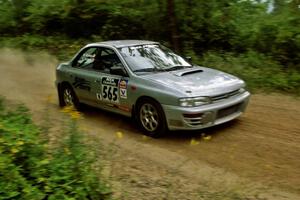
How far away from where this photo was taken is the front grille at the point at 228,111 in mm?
7434

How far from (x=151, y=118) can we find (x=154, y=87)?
55cm

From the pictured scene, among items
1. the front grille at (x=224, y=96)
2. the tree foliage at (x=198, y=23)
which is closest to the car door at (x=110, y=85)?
the front grille at (x=224, y=96)

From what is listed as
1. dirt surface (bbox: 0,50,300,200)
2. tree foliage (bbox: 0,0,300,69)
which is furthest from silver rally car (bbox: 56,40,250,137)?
tree foliage (bbox: 0,0,300,69)

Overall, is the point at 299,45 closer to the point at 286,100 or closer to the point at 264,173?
the point at 286,100

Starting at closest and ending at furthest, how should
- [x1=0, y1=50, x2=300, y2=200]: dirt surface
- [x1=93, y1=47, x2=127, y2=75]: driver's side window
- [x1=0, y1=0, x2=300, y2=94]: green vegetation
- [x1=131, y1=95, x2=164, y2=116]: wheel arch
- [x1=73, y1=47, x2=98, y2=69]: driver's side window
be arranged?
[x1=0, y1=50, x2=300, y2=200]: dirt surface
[x1=131, y1=95, x2=164, y2=116]: wheel arch
[x1=93, y1=47, x2=127, y2=75]: driver's side window
[x1=73, y1=47, x2=98, y2=69]: driver's side window
[x1=0, y1=0, x2=300, y2=94]: green vegetation

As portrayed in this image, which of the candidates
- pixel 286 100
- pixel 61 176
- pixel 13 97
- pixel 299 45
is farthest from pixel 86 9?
pixel 61 176

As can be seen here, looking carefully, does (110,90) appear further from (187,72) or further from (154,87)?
(187,72)

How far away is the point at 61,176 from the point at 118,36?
1334cm

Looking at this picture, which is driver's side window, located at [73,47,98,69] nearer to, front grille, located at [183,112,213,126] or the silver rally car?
the silver rally car

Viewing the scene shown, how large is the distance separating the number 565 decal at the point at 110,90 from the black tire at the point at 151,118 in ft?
2.04

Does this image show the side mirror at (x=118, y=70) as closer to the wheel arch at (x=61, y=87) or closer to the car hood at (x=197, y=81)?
the car hood at (x=197, y=81)

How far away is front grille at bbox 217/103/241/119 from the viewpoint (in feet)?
24.4

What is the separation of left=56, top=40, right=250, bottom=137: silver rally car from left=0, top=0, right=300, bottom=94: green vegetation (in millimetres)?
3687

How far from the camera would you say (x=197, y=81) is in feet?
24.8
